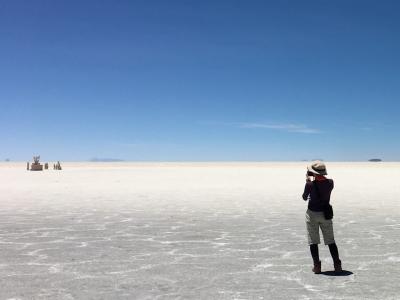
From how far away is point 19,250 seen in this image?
10047 mm

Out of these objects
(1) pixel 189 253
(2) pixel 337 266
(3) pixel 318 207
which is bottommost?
(1) pixel 189 253

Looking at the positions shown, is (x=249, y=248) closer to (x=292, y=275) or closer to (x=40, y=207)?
(x=292, y=275)

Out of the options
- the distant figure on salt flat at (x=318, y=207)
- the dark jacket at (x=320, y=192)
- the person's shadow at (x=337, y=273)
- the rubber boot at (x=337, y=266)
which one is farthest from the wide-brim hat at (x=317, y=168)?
the person's shadow at (x=337, y=273)

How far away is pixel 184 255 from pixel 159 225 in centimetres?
408

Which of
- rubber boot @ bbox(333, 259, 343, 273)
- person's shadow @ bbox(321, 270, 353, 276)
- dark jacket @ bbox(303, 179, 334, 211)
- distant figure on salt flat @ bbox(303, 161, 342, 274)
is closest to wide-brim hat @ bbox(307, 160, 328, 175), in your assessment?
distant figure on salt flat @ bbox(303, 161, 342, 274)

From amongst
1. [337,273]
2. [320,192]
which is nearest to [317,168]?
[320,192]

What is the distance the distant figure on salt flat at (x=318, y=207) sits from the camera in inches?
307

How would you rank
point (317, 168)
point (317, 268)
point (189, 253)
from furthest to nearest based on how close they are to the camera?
point (189, 253) → point (317, 268) → point (317, 168)

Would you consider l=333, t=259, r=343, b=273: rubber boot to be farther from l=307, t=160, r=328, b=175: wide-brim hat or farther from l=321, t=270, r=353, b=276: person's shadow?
l=307, t=160, r=328, b=175: wide-brim hat

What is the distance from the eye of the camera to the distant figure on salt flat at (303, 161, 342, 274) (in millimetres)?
7801

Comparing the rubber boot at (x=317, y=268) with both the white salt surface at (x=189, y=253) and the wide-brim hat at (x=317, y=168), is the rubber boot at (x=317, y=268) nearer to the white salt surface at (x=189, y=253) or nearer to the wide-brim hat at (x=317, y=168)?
the white salt surface at (x=189, y=253)

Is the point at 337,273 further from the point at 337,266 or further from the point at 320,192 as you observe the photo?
the point at 320,192

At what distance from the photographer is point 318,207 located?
7.86 meters

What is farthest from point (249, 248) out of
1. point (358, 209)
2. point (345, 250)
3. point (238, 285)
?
point (358, 209)
